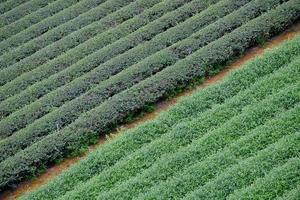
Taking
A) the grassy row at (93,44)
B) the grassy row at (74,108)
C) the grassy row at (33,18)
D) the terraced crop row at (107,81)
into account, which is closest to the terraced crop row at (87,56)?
the grassy row at (93,44)

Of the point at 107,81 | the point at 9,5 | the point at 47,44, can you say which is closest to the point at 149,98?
the point at 107,81

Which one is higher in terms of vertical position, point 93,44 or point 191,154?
point 93,44

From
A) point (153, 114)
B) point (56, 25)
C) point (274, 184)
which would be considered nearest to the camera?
point (274, 184)

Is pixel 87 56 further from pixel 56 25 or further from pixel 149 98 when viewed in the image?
pixel 149 98

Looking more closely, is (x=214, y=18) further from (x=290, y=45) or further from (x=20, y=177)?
(x=20, y=177)

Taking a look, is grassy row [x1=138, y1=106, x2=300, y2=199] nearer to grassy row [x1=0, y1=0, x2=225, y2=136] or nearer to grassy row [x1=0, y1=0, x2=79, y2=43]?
grassy row [x1=0, y1=0, x2=225, y2=136]
